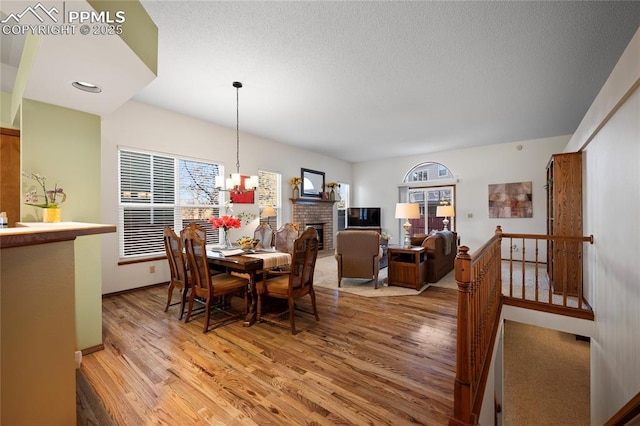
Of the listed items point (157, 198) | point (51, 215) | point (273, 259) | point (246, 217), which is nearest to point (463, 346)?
point (273, 259)

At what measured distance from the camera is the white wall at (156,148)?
3.83m

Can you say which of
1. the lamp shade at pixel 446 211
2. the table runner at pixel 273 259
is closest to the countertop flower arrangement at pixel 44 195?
the table runner at pixel 273 259

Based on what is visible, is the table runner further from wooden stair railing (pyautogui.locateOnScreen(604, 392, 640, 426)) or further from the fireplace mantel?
the fireplace mantel

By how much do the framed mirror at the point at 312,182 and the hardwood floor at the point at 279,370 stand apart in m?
4.43

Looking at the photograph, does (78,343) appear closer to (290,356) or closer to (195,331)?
(195,331)

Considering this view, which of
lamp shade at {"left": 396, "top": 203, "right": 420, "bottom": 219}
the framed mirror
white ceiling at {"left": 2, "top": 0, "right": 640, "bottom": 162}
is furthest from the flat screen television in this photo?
white ceiling at {"left": 2, "top": 0, "right": 640, "bottom": 162}

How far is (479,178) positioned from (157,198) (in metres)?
7.38

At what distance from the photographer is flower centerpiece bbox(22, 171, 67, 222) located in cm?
201

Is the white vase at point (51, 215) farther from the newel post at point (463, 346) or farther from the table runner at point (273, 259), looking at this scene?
the newel post at point (463, 346)

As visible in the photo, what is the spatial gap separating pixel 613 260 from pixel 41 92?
499 cm

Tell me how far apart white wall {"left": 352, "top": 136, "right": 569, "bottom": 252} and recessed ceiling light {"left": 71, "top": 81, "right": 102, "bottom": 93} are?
7.45 m

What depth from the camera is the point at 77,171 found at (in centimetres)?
230

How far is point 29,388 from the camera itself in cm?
112

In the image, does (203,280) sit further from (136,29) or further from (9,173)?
(9,173)
